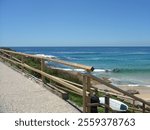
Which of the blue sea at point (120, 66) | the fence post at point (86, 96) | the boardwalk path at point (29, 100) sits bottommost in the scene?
the blue sea at point (120, 66)

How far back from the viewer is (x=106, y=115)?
4.55m

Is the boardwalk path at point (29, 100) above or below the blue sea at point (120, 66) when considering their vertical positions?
above

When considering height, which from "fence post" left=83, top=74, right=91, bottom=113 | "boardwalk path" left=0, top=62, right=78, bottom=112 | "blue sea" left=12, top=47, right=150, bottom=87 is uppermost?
"fence post" left=83, top=74, right=91, bottom=113

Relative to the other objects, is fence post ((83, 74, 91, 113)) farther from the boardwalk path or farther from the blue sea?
the blue sea

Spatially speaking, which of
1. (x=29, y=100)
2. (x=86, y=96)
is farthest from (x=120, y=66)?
(x=86, y=96)

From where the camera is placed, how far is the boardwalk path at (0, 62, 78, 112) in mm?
6137

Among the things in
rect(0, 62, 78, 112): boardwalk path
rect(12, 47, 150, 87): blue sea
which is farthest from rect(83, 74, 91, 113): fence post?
rect(12, 47, 150, 87): blue sea

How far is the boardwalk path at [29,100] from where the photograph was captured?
6.14 metres

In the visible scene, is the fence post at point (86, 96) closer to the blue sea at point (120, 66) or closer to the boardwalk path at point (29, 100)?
the boardwalk path at point (29, 100)

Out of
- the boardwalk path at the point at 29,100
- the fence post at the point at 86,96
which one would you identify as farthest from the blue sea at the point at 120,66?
the fence post at the point at 86,96

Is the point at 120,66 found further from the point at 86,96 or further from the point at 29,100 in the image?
the point at 86,96

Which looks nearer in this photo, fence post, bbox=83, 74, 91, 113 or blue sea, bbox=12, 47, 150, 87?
fence post, bbox=83, 74, 91, 113

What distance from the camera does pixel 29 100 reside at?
688 centimetres

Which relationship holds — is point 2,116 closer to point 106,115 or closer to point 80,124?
point 80,124
